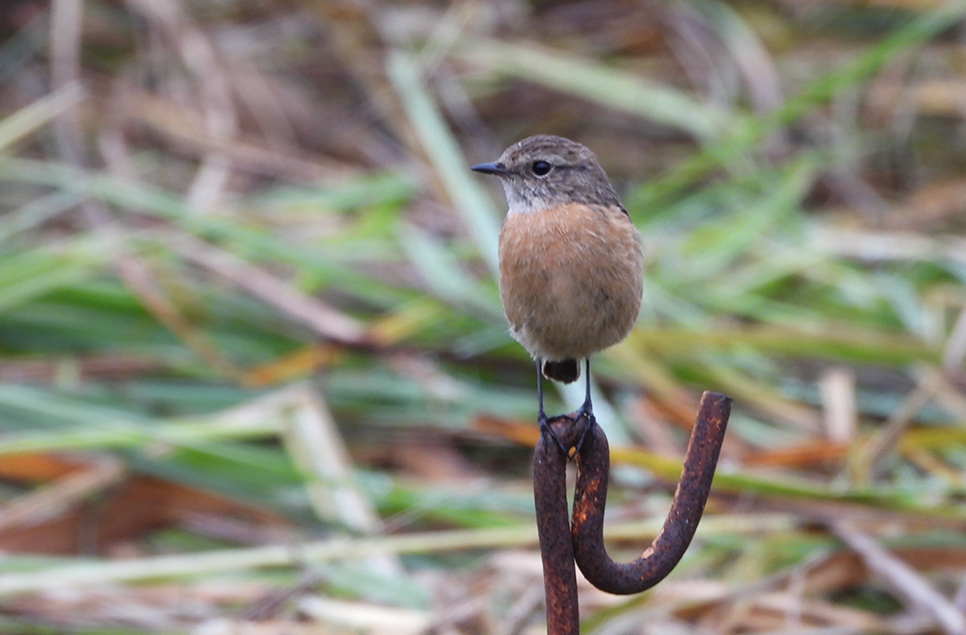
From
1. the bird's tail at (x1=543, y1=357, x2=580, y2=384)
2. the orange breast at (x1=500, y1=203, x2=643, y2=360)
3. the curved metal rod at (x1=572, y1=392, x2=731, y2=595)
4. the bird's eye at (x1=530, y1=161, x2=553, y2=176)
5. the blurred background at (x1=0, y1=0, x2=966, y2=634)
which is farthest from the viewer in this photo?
the blurred background at (x1=0, y1=0, x2=966, y2=634)

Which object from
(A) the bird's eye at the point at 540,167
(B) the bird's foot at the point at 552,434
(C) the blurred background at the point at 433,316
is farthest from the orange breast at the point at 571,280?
(C) the blurred background at the point at 433,316

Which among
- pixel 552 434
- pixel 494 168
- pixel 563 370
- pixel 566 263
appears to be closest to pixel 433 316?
pixel 494 168

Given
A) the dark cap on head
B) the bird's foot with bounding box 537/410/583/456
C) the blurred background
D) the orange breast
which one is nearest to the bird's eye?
the dark cap on head

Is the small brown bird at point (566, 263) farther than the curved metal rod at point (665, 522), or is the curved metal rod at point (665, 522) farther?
the small brown bird at point (566, 263)

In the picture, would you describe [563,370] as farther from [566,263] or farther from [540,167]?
[540,167]

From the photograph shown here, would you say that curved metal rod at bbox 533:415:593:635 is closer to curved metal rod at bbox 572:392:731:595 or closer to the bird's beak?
curved metal rod at bbox 572:392:731:595

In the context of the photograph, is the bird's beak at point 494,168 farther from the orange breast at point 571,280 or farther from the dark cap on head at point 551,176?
the orange breast at point 571,280
